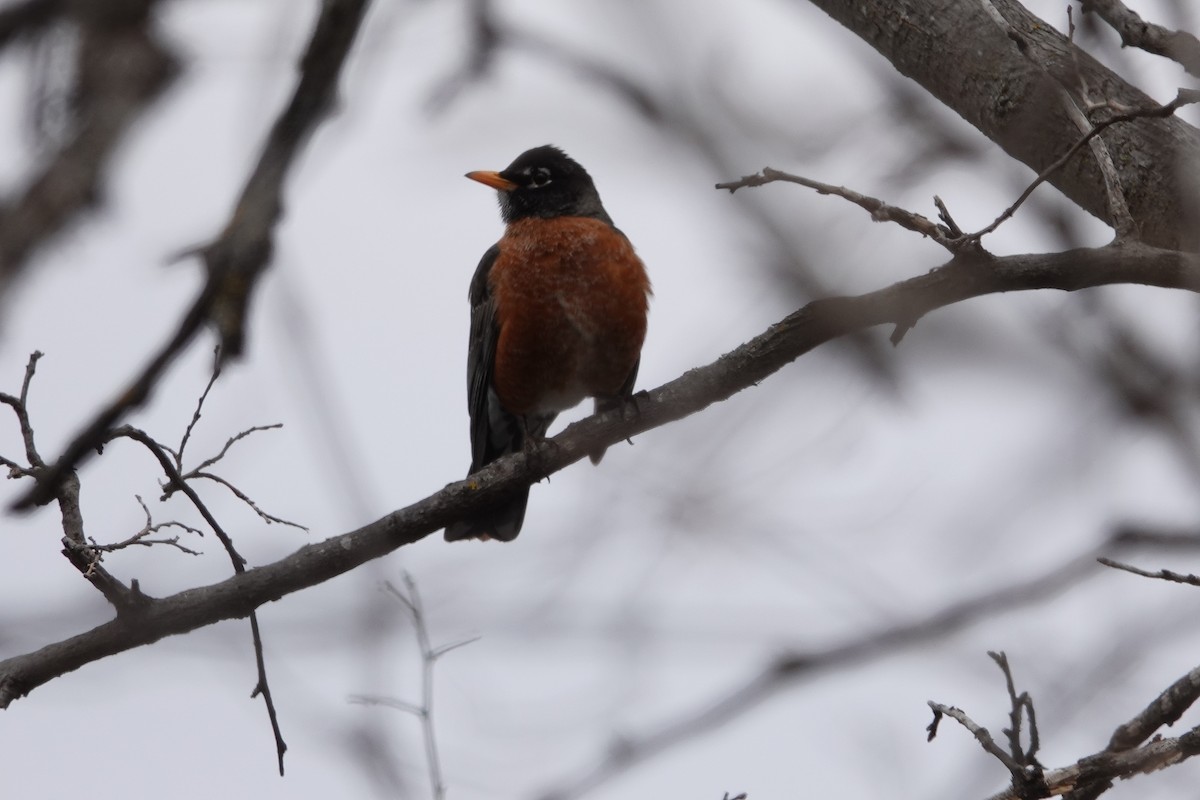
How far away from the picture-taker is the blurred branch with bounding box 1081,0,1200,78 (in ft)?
10.6

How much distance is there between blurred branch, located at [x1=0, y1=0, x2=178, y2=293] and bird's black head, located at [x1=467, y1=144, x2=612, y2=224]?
7.82 ft

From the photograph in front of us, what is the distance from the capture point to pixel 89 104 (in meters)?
6.00

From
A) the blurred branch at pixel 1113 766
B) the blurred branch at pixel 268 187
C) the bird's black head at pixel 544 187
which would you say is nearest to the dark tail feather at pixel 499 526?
the bird's black head at pixel 544 187

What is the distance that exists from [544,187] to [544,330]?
1350mm

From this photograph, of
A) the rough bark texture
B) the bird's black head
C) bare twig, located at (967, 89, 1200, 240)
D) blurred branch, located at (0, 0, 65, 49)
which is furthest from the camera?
the bird's black head

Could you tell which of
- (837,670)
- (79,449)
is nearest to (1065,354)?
(837,670)

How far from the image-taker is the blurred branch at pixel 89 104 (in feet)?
16.8

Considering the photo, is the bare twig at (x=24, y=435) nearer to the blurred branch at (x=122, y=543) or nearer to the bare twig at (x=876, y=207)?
the blurred branch at (x=122, y=543)

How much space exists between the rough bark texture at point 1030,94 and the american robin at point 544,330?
2966mm

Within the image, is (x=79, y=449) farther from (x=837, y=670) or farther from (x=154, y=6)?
(x=154, y=6)

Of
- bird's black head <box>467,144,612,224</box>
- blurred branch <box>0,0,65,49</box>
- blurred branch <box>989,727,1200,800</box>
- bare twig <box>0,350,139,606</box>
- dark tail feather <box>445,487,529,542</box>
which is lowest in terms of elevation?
blurred branch <box>989,727,1200,800</box>

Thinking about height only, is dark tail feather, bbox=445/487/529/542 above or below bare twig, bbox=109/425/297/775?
above

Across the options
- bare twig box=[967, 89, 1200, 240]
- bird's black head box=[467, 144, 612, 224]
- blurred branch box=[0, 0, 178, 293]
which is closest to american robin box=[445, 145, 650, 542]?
bird's black head box=[467, 144, 612, 224]

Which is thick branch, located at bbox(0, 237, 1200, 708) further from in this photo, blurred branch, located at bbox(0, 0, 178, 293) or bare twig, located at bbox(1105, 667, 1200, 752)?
blurred branch, located at bbox(0, 0, 178, 293)
